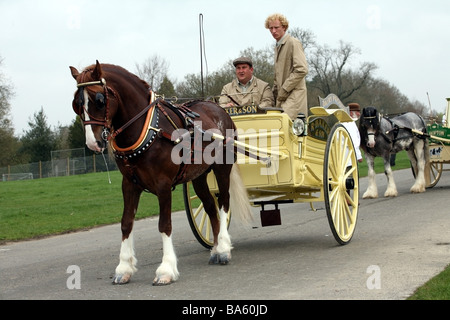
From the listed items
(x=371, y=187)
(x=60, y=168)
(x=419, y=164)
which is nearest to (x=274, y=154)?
(x=371, y=187)

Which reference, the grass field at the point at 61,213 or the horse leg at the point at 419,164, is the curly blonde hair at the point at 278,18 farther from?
the horse leg at the point at 419,164

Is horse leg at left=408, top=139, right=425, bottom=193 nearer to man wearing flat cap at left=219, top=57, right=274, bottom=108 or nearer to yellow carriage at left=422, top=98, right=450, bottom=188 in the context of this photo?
yellow carriage at left=422, top=98, right=450, bottom=188

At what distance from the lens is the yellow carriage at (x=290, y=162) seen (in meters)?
7.88

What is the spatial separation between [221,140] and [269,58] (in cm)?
5082

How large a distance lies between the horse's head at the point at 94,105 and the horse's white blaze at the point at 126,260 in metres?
1.14

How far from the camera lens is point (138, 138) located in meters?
6.31

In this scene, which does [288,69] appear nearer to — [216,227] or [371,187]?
[216,227]

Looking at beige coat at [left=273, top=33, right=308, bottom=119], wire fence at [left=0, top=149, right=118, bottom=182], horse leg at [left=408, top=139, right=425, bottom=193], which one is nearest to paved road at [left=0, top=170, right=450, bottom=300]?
beige coat at [left=273, top=33, right=308, bottom=119]

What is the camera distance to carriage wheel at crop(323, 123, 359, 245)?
7.98 meters

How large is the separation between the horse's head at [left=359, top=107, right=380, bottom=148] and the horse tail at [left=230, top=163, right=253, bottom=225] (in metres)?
7.49

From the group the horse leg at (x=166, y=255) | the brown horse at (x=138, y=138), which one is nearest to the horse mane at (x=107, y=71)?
the brown horse at (x=138, y=138)

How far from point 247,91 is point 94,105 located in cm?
332

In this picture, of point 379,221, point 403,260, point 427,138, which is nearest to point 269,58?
point 427,138

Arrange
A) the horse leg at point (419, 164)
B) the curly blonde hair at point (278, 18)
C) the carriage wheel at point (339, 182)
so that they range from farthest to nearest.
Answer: the horse leg at point (419, 164) < the curly blonde hair at point (278, 18) < the carriage wheel at point (339, 182)
